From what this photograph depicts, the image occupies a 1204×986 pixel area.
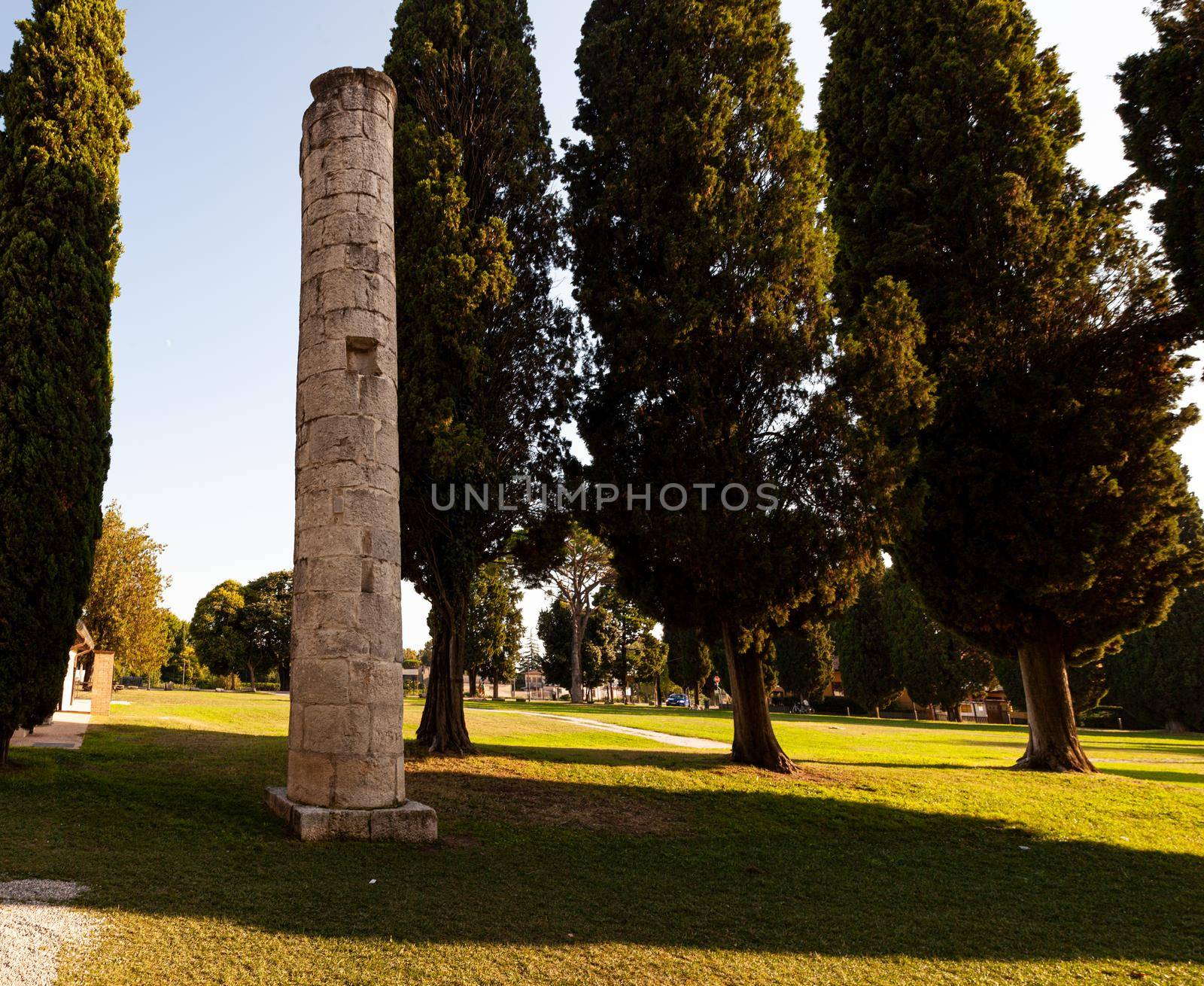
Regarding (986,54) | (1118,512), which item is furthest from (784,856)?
(986,54)

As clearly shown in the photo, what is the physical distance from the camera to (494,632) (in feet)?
127

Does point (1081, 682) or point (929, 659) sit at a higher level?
point (929, 659)

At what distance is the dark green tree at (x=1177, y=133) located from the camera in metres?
10.7

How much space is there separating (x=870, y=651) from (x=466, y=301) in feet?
111

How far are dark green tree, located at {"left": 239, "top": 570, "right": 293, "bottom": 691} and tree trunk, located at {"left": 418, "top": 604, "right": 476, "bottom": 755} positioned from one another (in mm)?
45340

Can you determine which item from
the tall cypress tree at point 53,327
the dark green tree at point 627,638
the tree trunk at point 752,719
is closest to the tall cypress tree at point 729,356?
the tree trunk at point 752,719

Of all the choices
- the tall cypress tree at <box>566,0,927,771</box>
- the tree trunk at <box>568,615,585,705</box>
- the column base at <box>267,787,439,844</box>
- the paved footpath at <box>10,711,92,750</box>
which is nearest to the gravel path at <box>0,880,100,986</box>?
the column base at <box>267,787,439,844</box>

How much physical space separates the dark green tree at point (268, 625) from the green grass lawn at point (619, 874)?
44812 millimetres

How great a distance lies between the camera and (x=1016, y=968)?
5652mm

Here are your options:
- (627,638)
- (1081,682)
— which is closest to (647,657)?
(627,638)

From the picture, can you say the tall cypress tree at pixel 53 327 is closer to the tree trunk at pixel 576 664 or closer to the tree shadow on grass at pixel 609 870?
the tree shadow on grass at pixel 609 870

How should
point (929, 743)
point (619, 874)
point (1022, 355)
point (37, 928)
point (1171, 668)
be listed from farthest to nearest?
point (1171, 668) < point (929, 743) < point (1022, 355) < point (619, 874) < point (37, 928)

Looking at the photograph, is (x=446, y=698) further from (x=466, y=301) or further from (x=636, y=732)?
(x=636, y=732)

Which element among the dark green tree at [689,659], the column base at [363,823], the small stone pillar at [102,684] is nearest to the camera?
the column base at [363,823]
